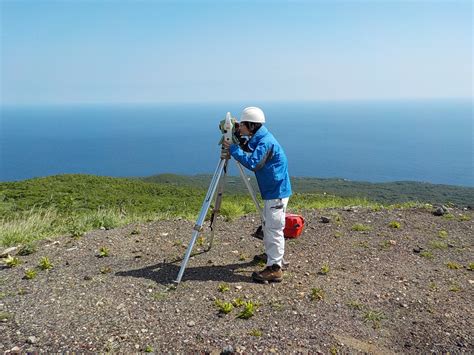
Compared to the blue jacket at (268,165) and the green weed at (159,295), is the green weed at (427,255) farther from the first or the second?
the green weed at (159,295)

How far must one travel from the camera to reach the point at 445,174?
527 ft

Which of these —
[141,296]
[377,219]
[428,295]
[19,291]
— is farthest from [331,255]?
[19,291]

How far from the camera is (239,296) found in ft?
19.3

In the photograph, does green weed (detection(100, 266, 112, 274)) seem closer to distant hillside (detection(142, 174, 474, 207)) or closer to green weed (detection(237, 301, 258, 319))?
green weed (detection(237, 301, 258, 319))

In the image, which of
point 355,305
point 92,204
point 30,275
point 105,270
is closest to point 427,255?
point 355,305

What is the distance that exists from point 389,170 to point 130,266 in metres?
176

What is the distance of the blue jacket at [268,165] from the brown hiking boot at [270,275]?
1226mm

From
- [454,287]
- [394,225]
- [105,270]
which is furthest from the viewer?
[394,225]

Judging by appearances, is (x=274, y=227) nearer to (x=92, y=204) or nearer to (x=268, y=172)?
(x=268, y=172)

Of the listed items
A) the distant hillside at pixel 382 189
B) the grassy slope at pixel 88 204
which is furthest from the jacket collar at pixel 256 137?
the distant hillside at pixel 382 189

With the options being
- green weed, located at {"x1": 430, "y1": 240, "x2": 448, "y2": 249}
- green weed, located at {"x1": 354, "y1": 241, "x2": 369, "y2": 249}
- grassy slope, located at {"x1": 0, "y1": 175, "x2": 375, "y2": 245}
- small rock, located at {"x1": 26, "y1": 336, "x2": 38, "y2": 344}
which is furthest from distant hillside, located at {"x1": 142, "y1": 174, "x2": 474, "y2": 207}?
small rock, located at {"x1": 26, "y1": 336, "x2": 38, "y2": 344}

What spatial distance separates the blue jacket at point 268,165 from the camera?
5.83 m

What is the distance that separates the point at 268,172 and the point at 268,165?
120mm

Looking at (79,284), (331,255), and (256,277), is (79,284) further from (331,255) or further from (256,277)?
(331,255)
